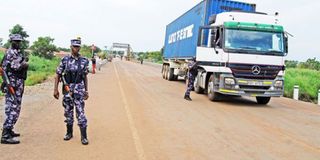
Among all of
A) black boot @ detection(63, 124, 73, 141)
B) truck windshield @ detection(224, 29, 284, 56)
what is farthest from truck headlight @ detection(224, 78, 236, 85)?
black boot @ detection(63, 124, 73, 141)

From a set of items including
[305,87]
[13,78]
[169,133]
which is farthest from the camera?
[305,87]

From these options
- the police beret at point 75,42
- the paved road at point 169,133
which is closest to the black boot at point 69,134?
the paved road at point 169,133

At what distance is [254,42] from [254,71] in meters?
0.96

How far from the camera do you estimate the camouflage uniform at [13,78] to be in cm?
647

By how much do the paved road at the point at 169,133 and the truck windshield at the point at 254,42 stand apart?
6.35 ft

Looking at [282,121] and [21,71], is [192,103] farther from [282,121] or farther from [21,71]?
[21,71]

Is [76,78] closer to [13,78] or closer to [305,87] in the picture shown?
[13,78]

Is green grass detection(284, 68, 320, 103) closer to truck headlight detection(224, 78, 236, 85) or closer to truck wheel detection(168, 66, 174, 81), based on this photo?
truck wheel detection(168, 66, 174, 81)

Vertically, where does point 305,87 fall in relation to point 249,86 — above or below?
below

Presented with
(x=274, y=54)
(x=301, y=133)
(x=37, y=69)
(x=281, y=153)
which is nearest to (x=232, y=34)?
(x=274, y=54)

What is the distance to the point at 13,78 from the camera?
21.5 feet

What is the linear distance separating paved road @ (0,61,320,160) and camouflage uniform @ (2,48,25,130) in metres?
0.51

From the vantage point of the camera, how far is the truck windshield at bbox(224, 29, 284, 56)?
12844 mm

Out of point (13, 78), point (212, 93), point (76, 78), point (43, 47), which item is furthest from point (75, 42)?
point (43, 47)
